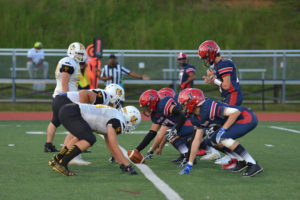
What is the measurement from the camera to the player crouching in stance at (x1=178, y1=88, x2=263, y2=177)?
23.3ft

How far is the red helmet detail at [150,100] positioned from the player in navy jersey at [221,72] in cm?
84

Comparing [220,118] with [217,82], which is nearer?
[220,118]

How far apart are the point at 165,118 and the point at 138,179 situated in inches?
63.6

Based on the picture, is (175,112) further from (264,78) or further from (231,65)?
(264,78)

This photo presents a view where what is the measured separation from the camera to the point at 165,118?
27.0 ft

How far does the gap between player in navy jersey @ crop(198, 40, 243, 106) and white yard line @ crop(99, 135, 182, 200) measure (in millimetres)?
1623

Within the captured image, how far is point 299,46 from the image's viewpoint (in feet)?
107

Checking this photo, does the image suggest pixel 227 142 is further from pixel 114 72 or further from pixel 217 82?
pixel 114 72

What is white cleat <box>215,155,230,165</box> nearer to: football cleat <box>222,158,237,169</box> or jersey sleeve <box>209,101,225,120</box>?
football cleat <box>222,158,237,169</box>

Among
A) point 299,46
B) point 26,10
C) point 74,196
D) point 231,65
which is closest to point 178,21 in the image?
point 299,46

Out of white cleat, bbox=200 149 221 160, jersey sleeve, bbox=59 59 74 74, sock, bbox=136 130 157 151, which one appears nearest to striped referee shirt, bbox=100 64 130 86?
jersey sleeve, bbox=59 59 74 74

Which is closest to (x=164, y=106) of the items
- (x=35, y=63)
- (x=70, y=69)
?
(x=70, y=69)

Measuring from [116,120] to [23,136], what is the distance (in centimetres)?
545

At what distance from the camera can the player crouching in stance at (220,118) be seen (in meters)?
7.09
